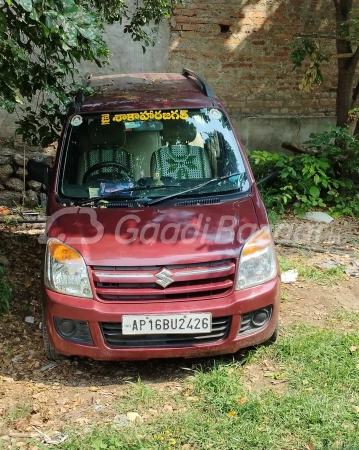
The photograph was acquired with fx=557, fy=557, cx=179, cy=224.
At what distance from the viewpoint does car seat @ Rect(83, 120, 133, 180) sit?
4609mm

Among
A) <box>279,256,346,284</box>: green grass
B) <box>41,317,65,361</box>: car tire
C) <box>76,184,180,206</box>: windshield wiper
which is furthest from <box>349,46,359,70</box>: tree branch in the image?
<box>41,317,65,361</box>: car tire

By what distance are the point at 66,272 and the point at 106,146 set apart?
136 cm

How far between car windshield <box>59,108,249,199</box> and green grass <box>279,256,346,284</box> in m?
1.71

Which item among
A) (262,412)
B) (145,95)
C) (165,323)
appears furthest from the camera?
(145,95)

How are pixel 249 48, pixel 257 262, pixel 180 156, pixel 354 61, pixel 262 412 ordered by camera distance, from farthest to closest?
1. pixel 249 48
2. pixel 354 61
3. pixel 180 156
4. pixel 257 262
5. pixel 262 412

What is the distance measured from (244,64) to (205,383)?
24.0 ft

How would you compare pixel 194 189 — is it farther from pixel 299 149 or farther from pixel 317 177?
pixel 299 149

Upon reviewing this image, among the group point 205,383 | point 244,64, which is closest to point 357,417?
point 205,383

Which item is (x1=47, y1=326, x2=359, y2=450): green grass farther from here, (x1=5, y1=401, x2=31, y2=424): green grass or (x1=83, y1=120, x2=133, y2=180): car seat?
(x1=83, y1=120, x2=133, y2=180): car seat

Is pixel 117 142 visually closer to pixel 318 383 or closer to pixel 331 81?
pixel 318 383

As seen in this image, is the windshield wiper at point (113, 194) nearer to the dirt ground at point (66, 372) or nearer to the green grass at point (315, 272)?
the dirt ground at point (66, 372)

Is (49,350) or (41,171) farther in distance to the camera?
(41,171)

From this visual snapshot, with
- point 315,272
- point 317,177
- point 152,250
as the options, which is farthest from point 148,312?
point 317,177

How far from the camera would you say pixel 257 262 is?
151 inches
